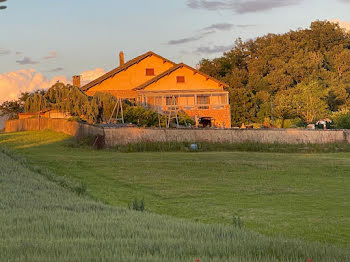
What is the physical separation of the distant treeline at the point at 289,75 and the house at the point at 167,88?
640cm

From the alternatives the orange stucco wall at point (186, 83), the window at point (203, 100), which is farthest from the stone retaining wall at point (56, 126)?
the window at point (203, 100)

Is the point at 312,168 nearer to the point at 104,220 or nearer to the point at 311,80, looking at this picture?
the point at 104,220

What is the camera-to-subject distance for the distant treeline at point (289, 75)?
226ft

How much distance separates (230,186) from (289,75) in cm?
5924

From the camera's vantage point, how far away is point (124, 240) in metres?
7.84

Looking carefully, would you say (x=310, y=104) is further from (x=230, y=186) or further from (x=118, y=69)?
(x=230, y=186)

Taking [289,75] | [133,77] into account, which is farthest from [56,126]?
[289,75]

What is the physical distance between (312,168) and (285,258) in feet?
74.3

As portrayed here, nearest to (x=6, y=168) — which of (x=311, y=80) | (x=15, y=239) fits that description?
(x=15, y=239)

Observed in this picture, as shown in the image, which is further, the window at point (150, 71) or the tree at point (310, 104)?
the tree at point (310, 104)

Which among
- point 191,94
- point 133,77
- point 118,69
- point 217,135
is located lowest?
point 217,135

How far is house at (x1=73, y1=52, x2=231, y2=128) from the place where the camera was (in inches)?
2498

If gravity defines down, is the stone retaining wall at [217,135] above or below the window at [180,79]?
below

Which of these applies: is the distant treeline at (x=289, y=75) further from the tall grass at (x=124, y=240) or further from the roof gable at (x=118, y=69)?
the tall grass at (x=124, y=240)
